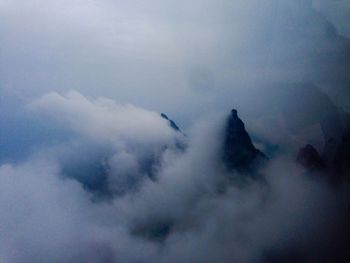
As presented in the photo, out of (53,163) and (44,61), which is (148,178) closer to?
(53,163)

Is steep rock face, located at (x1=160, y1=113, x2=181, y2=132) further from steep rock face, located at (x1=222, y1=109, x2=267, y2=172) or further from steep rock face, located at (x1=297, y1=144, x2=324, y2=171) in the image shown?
steep rock face, located at (x1=297, y1=144, x2=324, y2=171)

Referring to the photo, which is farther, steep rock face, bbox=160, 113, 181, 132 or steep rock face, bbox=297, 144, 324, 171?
steep rock face, bbox=297, 144, 324, 171

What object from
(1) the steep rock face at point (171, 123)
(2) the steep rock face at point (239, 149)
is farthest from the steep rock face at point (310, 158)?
(1) the steep rock face at point (171, 123)

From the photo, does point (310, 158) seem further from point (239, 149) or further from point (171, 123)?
point (171, 123)

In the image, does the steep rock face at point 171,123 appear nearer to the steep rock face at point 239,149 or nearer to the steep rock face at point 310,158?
the steep rock face at point 239,149

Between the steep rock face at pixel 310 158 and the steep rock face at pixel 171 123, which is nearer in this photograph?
the steep rock face at pixel 171 123

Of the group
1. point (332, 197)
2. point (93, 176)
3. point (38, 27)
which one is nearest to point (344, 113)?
point (332, 197)

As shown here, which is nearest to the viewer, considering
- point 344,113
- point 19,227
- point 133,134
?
point 19,227

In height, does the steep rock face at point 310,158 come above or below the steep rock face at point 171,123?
below

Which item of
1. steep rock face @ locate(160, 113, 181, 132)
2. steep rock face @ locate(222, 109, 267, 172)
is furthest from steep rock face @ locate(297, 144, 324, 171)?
steep rock face @ locate(160, 113, 181, 132)
